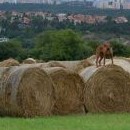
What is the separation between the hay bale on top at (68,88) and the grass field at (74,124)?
1.89 metres

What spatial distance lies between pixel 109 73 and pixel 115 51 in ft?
139

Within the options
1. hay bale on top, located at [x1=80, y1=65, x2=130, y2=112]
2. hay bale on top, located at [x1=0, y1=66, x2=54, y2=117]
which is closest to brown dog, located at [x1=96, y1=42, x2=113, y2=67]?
hay bale on top, located at [x1=80, y1=65, x2=130, y2=112]

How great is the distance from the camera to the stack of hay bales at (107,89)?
18.8m

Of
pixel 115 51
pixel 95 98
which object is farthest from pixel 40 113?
pixel 115 51

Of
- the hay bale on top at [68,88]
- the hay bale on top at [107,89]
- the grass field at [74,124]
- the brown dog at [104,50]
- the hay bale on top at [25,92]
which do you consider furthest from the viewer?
the brown dog at [104,50]

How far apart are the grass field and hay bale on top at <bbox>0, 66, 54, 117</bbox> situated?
147 centimetres

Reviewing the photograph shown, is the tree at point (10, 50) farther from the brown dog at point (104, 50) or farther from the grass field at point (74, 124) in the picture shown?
the grass field at point (74, 124)

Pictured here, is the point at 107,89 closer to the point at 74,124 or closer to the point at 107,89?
the point at 107,89

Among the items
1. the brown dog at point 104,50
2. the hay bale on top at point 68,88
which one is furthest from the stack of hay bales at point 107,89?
the brown dog at point 104,50

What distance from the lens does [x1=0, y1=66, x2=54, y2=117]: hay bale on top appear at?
1758 centimetres

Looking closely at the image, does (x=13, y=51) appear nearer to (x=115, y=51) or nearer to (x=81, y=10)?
(x=115, y=51)

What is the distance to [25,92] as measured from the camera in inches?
703

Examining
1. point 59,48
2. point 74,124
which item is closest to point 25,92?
point 74,124

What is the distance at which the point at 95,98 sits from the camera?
18797mm
